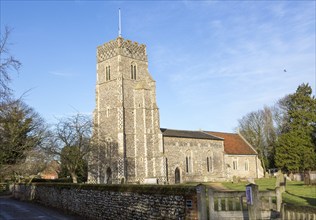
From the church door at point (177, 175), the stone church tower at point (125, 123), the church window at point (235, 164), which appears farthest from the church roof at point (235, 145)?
the stone church tower at point (125, 123)

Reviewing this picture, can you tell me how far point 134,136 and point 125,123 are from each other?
6.02ft

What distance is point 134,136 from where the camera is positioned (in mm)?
37875

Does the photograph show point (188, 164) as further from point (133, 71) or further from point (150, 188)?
point (150, 188)

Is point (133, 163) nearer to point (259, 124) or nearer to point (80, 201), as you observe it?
point (80, 201)

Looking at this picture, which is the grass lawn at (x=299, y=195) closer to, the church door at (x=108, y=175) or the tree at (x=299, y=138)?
the church door at (x=108, y=175)

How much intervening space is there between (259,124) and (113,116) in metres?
31.0

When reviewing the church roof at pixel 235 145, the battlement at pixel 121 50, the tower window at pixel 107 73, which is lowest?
the church roof at pixel 235 145

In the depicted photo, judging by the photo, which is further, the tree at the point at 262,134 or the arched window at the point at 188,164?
the tree at the point at 262,134

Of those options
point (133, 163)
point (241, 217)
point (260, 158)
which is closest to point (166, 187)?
point (241, 217)

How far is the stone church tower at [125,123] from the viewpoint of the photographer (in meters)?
37.0

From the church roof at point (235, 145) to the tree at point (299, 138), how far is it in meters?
5.88

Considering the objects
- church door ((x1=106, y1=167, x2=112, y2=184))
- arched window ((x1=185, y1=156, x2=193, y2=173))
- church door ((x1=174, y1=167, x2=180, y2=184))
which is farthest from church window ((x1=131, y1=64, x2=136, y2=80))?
church door ((x1=174, y1=167, x2=180, y2=184))

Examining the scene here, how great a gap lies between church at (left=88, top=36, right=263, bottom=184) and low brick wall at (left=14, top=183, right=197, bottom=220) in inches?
643

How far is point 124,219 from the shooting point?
498 inches
